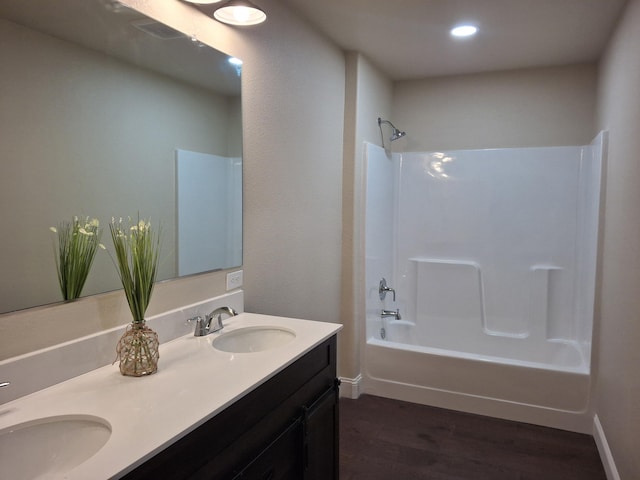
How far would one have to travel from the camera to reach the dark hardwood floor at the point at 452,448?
2.45 metres

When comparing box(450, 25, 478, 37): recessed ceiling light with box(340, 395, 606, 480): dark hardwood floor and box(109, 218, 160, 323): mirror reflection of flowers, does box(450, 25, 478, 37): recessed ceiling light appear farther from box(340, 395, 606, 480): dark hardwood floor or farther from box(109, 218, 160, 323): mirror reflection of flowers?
box(340, 395, 606, 480): dark hardwood floor

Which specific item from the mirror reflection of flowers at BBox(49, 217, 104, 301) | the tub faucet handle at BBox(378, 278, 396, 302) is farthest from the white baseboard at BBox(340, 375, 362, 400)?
the mirror reflection of flowers at BBox(49, 217, 104, 301)

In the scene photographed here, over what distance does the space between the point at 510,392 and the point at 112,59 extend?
9.63 feet

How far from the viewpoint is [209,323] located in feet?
6.20

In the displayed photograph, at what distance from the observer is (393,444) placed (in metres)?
2.72

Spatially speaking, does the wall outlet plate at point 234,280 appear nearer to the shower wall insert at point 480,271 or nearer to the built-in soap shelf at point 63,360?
the built-in soap shelf at point 63,360

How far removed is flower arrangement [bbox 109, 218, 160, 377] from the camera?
1425mm

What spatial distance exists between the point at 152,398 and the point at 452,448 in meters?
2.03

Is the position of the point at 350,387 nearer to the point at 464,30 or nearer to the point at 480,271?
the point at 480,271

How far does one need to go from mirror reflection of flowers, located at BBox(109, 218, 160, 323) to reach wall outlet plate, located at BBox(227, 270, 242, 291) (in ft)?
2.04

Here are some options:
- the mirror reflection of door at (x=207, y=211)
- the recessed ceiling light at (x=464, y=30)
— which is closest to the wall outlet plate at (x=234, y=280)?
the mirror reflection of door at (x=207, y=211)

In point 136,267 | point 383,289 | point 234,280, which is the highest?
point 136,267

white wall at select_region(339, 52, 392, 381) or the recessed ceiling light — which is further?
white wall at select_region(339, 52, 392, 381)

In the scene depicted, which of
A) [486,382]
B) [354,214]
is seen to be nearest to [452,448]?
[486,382]
